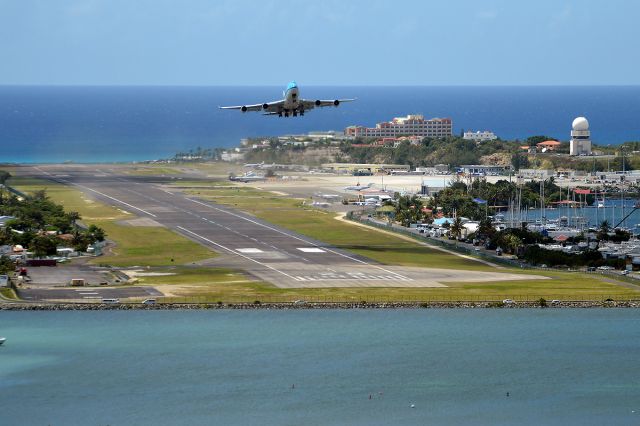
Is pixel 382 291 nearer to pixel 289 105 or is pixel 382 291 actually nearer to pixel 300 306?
pixel 300 306

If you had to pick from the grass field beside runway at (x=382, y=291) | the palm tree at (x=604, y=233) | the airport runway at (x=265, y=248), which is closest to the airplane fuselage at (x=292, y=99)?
the airport runway at (x=265, y=248)

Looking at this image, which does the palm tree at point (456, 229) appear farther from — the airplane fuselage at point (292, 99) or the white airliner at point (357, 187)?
the white airliner at point (357, 187)

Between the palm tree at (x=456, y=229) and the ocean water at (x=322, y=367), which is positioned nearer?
the ocean water at (x=322, y=367)

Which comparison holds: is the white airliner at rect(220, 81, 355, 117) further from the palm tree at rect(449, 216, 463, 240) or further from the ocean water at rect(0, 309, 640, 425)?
the ocean water at rect(0, 309, 640, 425)

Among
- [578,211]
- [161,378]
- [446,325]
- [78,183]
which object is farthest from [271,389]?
[78,183]

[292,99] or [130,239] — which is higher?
[292,99]

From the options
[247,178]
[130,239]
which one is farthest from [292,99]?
[247,178]

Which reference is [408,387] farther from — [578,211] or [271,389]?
[578,211]
